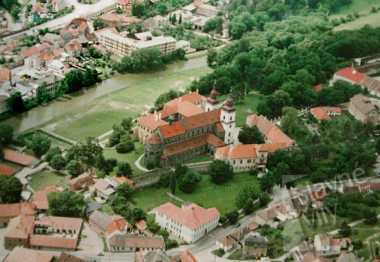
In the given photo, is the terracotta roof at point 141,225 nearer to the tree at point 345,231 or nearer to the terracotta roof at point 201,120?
the terracotta roof at point 201,120

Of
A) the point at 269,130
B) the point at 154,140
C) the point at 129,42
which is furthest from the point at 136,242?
the point at 129,42

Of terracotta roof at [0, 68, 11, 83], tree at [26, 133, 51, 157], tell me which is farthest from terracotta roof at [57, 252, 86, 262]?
terracotta roof at [0, 68, 11, 83]

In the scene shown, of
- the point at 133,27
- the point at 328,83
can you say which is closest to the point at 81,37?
the point at 133,27

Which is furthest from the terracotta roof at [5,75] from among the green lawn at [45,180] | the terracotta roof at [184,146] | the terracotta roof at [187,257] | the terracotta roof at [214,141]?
the terracotta roof at [187,257]

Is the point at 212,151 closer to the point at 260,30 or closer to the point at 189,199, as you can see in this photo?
the point at 189,199

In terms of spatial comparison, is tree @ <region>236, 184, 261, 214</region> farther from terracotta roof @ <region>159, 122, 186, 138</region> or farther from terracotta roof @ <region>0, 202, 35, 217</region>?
terracotta roof @ <region>0, 202, 35, 217</region>

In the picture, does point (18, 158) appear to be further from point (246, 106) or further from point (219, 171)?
point (246, 106)
